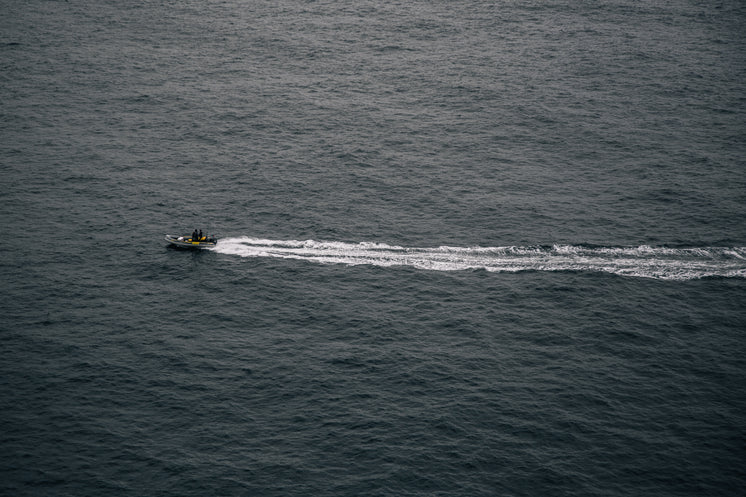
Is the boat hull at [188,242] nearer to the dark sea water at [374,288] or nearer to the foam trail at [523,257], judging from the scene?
the foam trail at [523,257]

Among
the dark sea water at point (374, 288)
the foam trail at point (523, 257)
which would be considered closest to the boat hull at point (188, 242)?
the foam trail at point (523, 257)

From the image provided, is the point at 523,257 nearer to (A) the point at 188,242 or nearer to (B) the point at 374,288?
(B) the point at 374,288

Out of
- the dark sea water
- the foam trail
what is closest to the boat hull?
the foam trail

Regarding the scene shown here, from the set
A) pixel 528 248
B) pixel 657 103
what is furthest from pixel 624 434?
pixel 657 103

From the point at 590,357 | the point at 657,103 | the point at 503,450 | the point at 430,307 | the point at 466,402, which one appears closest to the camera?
the point at 503,450

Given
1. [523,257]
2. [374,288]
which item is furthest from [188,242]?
[523,257]

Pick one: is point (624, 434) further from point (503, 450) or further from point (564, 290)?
point (564, 290)
